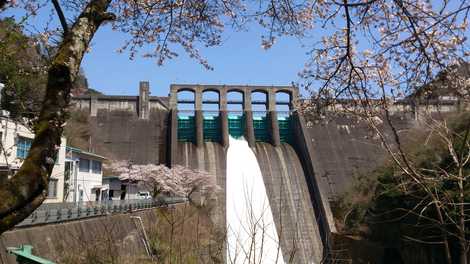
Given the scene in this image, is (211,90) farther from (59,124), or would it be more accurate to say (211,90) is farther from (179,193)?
(59,124)

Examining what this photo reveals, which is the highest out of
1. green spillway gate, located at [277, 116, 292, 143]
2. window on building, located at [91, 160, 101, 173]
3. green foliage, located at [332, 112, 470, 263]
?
green spillway gate, located at [277, 116, 292, 143]

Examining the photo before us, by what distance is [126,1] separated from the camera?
4008 mm

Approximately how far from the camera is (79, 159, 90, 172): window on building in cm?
2282

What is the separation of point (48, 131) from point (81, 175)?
21.4 m


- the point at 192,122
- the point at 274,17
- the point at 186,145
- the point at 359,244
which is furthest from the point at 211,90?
the point at 274,17

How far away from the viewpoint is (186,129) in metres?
34.0

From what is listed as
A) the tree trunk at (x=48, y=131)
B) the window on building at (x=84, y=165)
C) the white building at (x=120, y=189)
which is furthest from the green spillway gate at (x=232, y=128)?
the tree trunk at (x=48, y=131)

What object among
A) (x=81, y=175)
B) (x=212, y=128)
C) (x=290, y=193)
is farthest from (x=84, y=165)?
(x=212, y=128)

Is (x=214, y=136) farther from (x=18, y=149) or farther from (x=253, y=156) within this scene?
(x=18, y=149)

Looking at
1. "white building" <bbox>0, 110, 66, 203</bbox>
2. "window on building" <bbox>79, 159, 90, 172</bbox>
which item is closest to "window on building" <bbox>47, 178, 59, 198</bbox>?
"white building" <bbox>0, 110, 66, 203</bbox>

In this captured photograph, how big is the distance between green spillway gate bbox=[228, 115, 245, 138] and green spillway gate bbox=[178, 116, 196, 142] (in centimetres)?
286

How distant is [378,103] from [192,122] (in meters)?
30.1

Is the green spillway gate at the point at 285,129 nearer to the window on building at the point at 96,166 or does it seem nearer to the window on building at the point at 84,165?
the window on building at the point at 96,166

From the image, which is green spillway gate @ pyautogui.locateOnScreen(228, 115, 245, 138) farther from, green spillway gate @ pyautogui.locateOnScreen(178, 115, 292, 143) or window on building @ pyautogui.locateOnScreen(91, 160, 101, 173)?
window on building @ pyautogui.locateOnScreen(91, 160, 101, 173)
